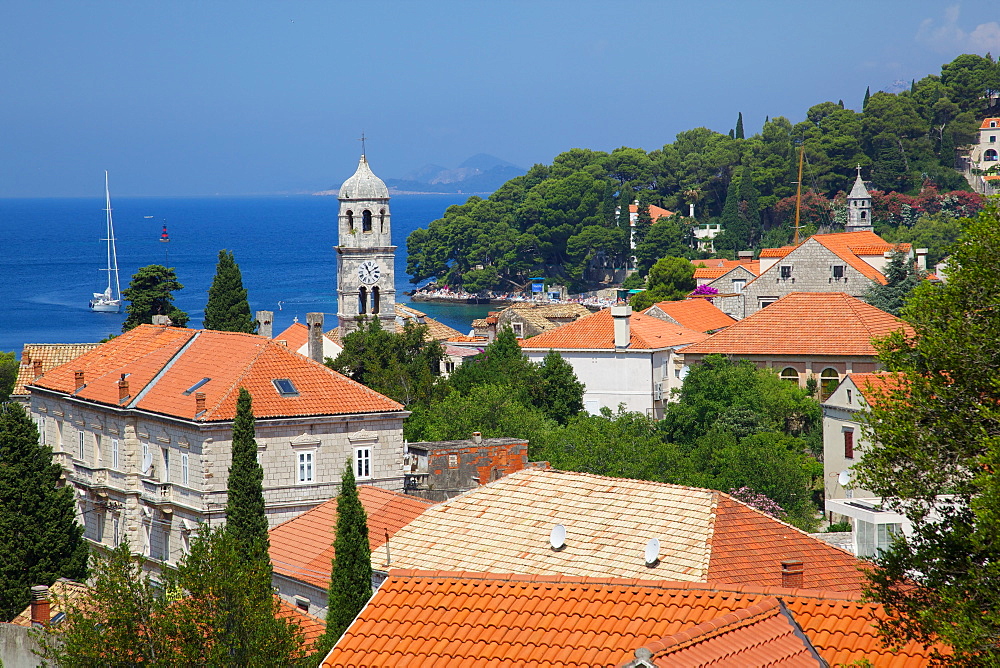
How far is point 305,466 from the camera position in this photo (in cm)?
3553

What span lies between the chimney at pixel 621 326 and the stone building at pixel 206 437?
55.7ft

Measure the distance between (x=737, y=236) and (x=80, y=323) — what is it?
60.5 meters

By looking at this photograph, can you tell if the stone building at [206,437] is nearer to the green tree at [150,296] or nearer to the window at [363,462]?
the window at [363,462]

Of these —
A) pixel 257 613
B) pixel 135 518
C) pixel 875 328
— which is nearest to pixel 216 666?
pixel 257 613

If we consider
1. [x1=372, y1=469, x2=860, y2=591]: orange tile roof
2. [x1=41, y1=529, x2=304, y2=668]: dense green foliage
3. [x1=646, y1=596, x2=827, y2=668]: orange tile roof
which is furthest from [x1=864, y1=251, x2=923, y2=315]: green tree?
[x1=646, y1=596, x2=827, y2=668]: orange tile roof

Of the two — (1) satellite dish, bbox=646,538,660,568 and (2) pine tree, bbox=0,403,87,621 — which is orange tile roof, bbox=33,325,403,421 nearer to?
(2) pine tree, bbox=0,403,87,621

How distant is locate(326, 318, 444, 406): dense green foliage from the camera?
46.8 m

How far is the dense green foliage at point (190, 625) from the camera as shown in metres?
18.1

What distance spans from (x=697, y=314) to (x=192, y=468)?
36.2 metres

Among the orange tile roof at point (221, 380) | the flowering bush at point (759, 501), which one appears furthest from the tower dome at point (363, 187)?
the flowering bush at point (759, 501)

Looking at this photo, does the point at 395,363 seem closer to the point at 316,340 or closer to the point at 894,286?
the point at 316,340

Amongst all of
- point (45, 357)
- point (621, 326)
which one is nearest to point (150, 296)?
point (45, 357)

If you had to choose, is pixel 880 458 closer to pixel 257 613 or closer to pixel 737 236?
pixel 257 613

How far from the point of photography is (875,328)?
49.9 m
